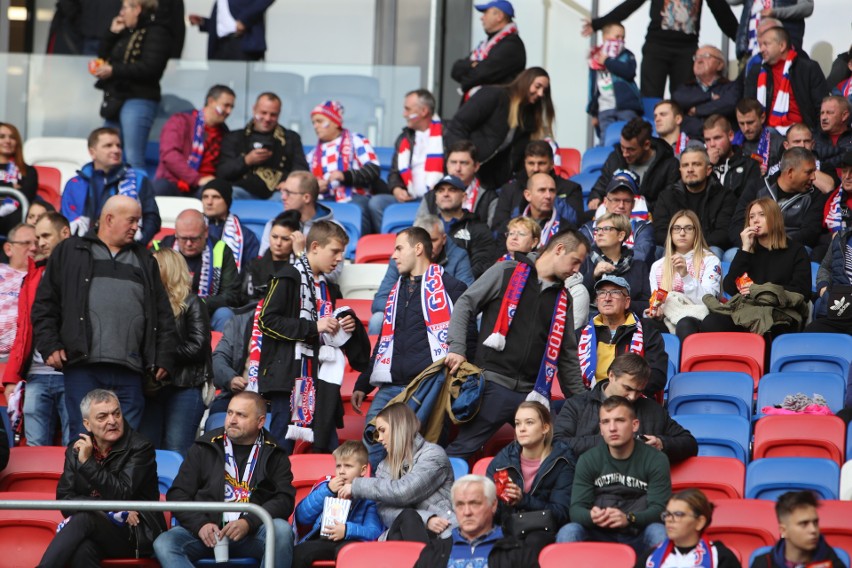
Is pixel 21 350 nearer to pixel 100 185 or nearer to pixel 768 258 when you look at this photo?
pixel 100 185

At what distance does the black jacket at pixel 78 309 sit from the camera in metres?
8.27

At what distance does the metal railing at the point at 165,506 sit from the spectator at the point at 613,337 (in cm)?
246

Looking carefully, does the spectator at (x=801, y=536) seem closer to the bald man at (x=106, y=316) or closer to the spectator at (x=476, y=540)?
the spectator at (x=476, y=540)

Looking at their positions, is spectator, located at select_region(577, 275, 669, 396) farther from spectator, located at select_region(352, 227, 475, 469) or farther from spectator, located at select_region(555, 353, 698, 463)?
spectator, located at select_region(352, 227, 475, 469)

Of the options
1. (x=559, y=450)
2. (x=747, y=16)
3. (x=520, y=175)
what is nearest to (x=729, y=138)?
(x=520, y=175)

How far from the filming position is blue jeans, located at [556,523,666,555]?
23.8 ft

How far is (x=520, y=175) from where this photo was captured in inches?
465

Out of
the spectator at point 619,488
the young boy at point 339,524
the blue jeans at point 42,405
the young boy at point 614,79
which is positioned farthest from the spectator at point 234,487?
the young boy at point 614,79

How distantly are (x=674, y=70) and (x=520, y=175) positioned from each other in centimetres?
276

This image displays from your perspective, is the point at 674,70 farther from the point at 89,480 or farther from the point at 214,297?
the point at 89,480

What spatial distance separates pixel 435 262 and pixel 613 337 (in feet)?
5.67

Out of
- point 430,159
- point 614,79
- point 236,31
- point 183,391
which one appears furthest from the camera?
point 236,31

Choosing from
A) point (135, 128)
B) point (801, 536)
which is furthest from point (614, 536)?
point (135, 128)

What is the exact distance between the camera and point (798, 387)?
8.73 m
